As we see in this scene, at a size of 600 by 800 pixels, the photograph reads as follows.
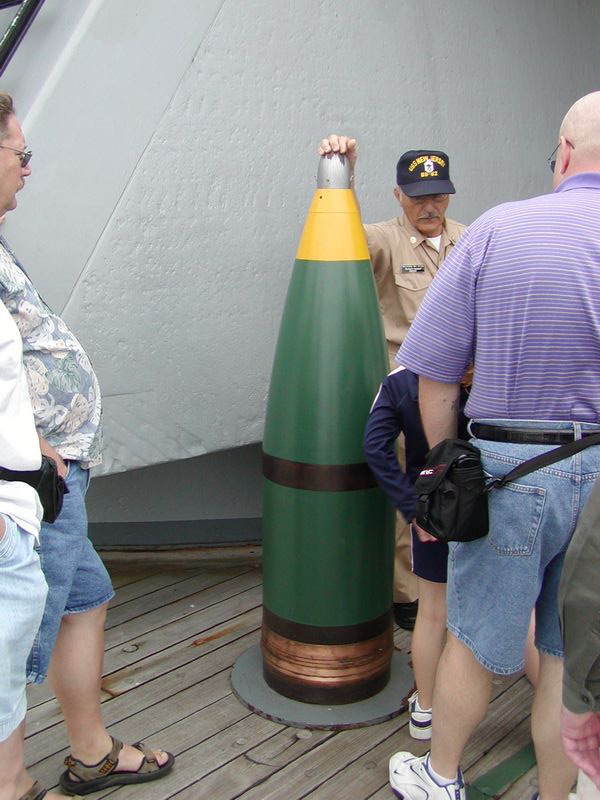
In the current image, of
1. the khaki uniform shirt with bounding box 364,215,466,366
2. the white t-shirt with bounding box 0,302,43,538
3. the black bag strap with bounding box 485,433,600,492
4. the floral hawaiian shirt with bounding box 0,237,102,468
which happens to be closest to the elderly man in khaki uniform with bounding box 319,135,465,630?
the khaki uniform shirt with bounding box 364,215,466,366

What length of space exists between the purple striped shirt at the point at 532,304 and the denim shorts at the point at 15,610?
103 centimetres

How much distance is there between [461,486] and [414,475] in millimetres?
531

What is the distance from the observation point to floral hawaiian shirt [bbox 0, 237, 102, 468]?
202 cm

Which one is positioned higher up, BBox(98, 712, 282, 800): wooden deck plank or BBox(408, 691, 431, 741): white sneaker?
BBox(408, 691, 431, 741): white sneaker

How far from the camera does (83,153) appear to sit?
9.72 feet

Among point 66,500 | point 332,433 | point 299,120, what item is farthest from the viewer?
point 299,120

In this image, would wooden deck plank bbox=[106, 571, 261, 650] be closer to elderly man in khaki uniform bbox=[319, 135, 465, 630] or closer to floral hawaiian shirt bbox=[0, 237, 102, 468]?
elderly man in khaki uniform bbox=[319, 135, 465, 630]

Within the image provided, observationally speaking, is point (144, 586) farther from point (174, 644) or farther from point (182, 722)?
point (182, 722)

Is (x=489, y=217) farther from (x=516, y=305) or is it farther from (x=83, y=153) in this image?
(x=83, y=153)

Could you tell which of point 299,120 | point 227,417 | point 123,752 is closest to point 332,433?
point 227,417

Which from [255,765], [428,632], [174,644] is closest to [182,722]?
[255,765]

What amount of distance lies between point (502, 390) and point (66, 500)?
1.04 metres

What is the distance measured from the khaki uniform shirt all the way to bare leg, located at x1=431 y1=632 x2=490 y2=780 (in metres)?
1.49

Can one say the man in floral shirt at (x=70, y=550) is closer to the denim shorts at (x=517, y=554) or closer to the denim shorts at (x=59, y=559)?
the denim shorts at (x=59, y=559)
